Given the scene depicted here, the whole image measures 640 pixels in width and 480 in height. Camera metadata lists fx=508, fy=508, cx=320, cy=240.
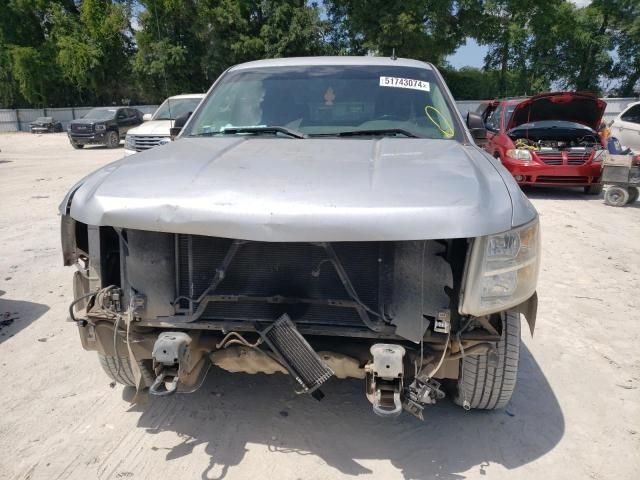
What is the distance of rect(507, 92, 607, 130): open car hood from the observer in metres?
9.47

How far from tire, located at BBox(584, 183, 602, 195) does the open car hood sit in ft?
4.39

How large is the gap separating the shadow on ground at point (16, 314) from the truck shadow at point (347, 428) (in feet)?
5.58

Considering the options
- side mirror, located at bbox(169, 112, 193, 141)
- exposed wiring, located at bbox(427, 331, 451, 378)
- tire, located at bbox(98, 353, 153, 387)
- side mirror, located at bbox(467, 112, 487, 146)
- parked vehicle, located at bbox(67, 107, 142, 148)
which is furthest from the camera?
parked vehicle, located at bbox(67, 107, 142, 148)

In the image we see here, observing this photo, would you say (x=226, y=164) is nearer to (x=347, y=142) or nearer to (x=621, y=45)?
(x=347, y=142)

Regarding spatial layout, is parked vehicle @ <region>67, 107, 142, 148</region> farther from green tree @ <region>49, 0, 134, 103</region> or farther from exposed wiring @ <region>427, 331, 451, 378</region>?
exposed wiring @ <region>427, 331, 451, 378</region>

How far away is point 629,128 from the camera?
36.3ft

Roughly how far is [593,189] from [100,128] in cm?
1695

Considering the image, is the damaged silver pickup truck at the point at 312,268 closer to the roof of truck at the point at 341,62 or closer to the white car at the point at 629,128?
the roof of truck at the point at 341,62

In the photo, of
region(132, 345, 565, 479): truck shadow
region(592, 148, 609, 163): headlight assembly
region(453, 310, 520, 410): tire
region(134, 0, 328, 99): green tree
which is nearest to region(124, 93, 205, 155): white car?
region(592, 148, 609, 163): headlight assembly

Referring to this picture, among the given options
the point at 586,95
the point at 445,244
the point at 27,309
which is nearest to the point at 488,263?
the point at 445,244

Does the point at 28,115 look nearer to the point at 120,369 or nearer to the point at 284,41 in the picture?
the point at 284,41

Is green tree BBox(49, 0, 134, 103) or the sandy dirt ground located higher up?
green tree BBox(49, 0, 134, 103)

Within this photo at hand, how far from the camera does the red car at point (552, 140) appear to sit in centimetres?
916

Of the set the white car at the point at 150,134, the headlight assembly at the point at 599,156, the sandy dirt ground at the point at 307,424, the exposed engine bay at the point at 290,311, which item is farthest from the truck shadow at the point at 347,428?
the white car at the point at 150,134
